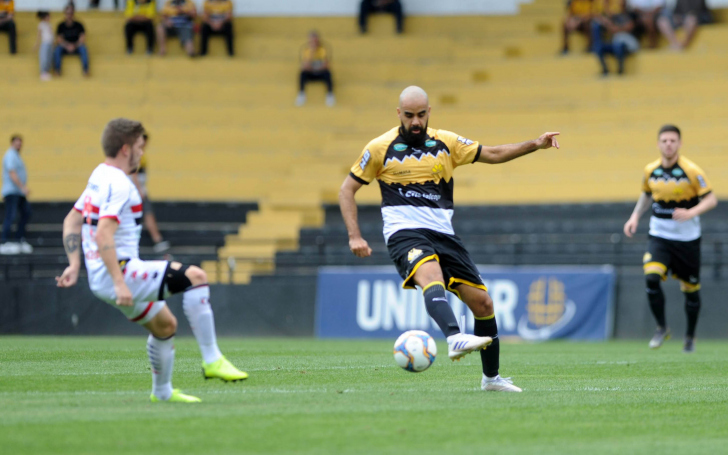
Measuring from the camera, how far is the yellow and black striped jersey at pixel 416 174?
7602mm

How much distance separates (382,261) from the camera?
1912 centimetres

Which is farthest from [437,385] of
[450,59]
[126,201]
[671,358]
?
[450,59]

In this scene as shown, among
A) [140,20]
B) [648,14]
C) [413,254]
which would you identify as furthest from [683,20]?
[413,254]

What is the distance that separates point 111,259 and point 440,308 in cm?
228

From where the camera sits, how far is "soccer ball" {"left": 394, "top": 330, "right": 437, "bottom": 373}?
675cm

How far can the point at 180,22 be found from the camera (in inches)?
994

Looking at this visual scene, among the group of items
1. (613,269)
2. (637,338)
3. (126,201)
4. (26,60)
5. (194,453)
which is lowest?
(637,338)

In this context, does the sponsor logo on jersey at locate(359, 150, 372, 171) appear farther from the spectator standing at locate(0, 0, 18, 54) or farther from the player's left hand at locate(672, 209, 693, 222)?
the spectator standing at locate(0, 0, 18, 54)

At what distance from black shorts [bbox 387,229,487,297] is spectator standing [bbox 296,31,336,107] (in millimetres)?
16927

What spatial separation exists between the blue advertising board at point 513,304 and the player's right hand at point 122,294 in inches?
432

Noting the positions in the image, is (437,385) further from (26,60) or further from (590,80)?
(26,60)

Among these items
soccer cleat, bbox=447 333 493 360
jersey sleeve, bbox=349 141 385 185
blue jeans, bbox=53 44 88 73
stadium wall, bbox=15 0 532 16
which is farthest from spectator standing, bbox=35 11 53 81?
soccer cleat, bbox=447 333 493 360

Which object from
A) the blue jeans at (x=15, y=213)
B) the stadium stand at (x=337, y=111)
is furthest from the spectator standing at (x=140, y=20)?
the blue jeans at (x=15, y=213)

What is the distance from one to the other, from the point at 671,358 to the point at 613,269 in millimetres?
5413
